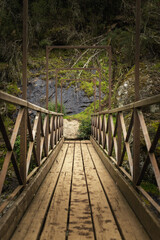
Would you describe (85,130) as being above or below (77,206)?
above

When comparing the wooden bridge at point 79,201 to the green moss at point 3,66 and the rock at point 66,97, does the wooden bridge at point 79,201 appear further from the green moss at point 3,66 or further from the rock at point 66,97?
the rock at point 66,97

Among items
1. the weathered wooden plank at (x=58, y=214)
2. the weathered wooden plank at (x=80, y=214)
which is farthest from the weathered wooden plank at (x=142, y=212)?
the weathered wooden plank at (x=58, y=214)

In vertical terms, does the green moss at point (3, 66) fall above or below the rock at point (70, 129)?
above

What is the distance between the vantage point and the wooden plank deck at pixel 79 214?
56.7 inches

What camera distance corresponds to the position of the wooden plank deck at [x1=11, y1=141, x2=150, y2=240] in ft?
4.72

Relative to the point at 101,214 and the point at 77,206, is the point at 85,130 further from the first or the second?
the point at 101,214

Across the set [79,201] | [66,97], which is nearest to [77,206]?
[79,201]

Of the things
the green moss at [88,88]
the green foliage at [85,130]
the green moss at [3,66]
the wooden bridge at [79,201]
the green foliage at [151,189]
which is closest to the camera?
the wooden bridge at [79,201]

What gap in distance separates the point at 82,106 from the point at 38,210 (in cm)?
1121

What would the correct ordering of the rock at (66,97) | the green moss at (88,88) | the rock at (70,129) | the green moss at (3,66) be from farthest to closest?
the green moss at (88,88) < the rock at (66,97) < the green moss at (3,66) < the rock at (70,129)

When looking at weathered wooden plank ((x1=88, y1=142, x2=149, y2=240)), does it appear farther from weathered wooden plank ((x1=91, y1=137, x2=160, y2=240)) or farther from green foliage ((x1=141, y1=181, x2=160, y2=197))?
green foliage ((x1=141, y1=181, x2=160, y2=197))

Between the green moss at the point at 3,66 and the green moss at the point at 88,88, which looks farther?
the green moss at the point at 88,88

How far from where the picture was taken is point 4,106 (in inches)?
366

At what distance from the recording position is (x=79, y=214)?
1.76 metres
